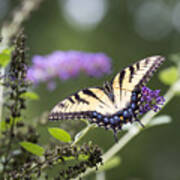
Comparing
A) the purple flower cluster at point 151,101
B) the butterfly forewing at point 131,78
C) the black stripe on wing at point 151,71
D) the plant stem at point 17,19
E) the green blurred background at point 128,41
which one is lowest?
the purple flower cluster at point 151,101

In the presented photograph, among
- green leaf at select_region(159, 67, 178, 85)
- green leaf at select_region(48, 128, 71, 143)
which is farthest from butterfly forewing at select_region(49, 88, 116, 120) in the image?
green leaf at select_region(159, 67, 178, 85)

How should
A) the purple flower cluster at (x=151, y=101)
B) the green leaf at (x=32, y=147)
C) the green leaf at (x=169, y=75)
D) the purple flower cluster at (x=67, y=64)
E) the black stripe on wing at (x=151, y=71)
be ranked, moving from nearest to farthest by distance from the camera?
the green leaf at (x=32, y=147), the purple flower cluster at (x=151, y=101), the black stripe on wing at (x=151, y=71), the green leaf at (x=169, y=75), the purple flower cluster at (x=67, y=64)

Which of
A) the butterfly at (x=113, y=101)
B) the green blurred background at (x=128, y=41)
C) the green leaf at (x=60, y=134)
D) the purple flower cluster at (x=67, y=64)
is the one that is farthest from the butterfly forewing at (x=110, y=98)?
the green blurred background at (x=128, y=41)

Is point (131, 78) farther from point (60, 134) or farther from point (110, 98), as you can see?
point (60, 134)

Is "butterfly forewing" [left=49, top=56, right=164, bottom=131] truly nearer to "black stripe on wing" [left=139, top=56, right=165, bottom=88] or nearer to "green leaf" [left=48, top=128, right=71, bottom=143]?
"black stripe on wing" [left=139, top=56, right=165, bottom=88]

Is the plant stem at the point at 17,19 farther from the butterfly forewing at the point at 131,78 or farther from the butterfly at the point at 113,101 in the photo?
the butterfly forewing at the point at 131,78

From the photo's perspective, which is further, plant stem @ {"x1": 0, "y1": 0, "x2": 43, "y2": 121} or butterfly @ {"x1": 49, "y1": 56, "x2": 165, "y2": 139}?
plant stem @ {"x1": 0, "y1": 0, "x2": 43, "y2": 121}

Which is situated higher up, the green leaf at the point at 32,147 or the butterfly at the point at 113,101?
the butterfly at the point at 113,101
